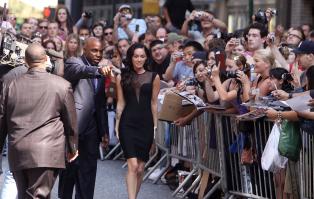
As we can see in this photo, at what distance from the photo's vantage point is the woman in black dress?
11.9m

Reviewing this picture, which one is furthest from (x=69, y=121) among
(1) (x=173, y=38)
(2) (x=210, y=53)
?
(1) (x=173, y=38)

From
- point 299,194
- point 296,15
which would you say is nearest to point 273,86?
point 299,194

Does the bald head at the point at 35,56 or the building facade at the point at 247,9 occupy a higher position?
the building facade at the point at 247,9

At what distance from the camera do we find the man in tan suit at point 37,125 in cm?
927

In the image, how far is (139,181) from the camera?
1194 centimetres

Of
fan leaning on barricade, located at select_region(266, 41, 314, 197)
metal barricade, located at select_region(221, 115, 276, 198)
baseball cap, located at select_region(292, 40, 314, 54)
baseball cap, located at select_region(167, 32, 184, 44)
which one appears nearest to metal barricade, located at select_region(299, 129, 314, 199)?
fan leaning on barricade, located at select_region(266, 41, 314, 197)

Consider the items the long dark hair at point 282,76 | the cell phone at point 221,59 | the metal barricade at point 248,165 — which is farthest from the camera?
the cell phone at point 221,59

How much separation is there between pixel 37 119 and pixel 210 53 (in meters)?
4.55

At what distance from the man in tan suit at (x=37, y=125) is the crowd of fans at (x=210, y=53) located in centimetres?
163

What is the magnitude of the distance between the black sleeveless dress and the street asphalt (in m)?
1.21

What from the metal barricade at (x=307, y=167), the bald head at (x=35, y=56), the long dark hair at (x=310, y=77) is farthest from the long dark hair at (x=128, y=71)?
the metal barricade at (x=307, y=167)

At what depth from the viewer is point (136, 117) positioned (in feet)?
39.4

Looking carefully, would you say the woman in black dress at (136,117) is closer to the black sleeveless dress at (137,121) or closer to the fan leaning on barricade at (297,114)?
the black sleeveless dress at (137,121)

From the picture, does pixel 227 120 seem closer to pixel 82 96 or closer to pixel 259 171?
pixel 259 171
